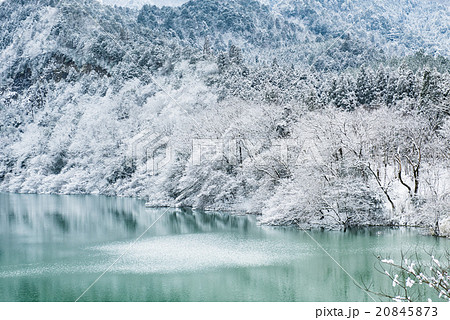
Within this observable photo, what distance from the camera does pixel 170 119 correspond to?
176ft

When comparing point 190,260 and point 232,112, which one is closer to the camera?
point 190,260

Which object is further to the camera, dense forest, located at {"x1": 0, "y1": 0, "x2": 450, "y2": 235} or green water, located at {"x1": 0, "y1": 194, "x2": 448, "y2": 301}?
dense forest, located at {"x1": 0, "y1": 0, "x2": 450, "y2": 235}

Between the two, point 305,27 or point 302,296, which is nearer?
point 302,296

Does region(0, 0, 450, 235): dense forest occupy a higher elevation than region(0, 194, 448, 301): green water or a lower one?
higher

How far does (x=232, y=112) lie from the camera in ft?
128

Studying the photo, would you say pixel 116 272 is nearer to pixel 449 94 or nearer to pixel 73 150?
pixel 449 94

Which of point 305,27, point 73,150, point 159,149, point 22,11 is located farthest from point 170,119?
point 305,27

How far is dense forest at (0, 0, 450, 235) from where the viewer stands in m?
26.5

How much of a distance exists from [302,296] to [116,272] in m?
6.94

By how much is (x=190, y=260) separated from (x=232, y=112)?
830 inches

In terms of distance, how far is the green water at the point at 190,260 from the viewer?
15.1 meters

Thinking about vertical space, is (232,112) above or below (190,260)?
above

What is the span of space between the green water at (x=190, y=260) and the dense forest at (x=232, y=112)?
10.5 feet

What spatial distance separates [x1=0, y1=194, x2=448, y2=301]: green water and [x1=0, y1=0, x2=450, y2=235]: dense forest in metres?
3.22
